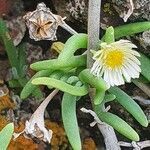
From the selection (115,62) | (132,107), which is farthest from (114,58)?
(132,107)

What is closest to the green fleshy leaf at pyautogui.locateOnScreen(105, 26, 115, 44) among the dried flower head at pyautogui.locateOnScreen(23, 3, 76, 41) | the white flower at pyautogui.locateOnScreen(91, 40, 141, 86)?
the white flower at pyautogui.locateOnScreen(91, 40, 141, 86)

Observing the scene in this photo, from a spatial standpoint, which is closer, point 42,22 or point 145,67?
point 42,22

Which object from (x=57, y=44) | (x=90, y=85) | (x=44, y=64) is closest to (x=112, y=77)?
(x=90, y=85)

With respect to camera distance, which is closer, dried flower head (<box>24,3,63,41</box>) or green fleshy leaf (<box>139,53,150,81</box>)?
dried flower head (<box>24,3,63,41</box>)

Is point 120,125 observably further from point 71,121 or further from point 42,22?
point 42,22

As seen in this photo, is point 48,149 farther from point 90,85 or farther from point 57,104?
point 90,85

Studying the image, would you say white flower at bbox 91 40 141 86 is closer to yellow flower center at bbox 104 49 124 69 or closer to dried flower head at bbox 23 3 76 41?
yellow flower center at bbox 104 49 124 69

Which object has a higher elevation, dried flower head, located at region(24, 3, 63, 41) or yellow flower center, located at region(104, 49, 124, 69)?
dried flower head, located at region(24, 3, 63, 41)
